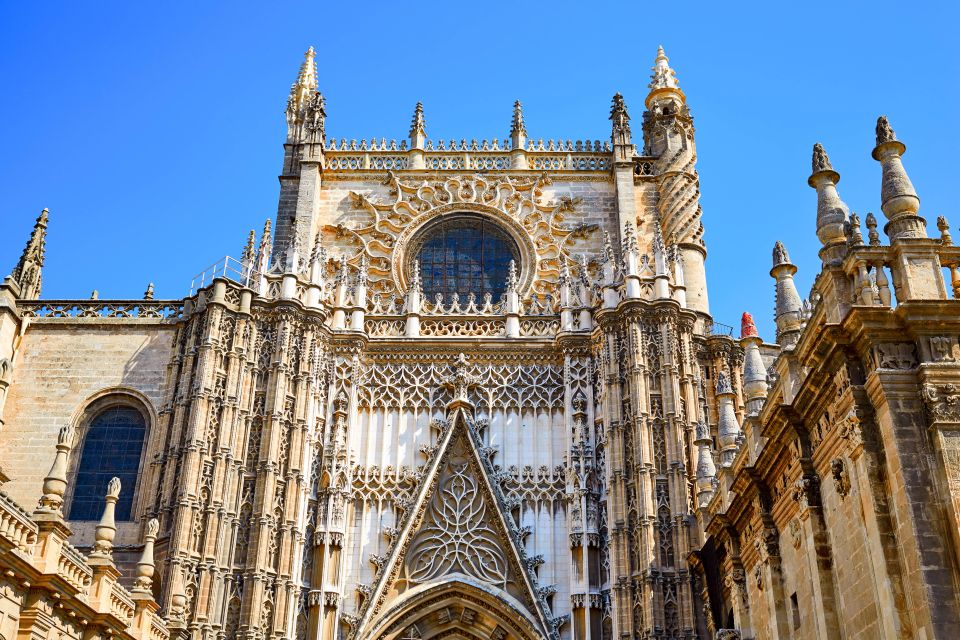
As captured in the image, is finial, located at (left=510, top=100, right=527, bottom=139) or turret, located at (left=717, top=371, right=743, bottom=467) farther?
finial, located at (left=510, top=100, right=527, bottom=139)

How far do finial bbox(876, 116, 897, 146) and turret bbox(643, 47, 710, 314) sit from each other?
12.6 metres

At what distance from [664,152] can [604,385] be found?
28.5 feet

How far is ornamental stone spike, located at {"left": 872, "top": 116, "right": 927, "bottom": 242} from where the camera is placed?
14.8 meters

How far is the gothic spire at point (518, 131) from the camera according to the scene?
32.1 m

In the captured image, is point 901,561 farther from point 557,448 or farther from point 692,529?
point 557,448

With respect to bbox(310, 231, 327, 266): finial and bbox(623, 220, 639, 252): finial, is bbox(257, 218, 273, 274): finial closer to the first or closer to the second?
bbox(310, 231, 327, 266): finial

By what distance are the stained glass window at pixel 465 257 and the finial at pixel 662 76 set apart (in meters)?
7.02

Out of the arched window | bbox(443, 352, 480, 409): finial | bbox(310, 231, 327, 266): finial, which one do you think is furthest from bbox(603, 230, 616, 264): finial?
the arched window

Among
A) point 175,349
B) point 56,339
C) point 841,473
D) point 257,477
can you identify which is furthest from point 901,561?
point 56,339

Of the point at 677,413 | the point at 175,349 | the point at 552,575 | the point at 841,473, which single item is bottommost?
the point at 841,473

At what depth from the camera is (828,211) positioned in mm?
16141

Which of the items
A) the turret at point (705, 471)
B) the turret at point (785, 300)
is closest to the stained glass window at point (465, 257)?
the turret at point (705, 471)

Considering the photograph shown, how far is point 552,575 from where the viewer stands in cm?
2498

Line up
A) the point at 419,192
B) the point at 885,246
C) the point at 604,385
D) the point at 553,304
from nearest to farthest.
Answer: the point at 885,246
the point at 604,385
the point at 553,304
the point at 419,192
